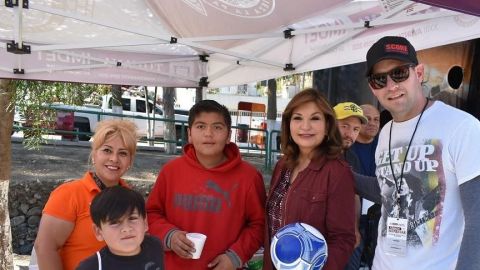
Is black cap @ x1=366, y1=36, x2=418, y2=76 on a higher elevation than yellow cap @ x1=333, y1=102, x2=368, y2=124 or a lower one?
higher

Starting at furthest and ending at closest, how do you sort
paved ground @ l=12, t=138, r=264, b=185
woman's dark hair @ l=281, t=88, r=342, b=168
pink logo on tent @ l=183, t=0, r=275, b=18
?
paved ground @ l=12, t=138, r=264, b=185, pink logo on tent @ l=183, t=0, r=275, b=18, woman's dark hair @ l=281, t=88, r=342, b=168

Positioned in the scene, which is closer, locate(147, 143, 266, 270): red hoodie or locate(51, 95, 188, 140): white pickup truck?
locate(147, 143, 266, 270): red hoodie

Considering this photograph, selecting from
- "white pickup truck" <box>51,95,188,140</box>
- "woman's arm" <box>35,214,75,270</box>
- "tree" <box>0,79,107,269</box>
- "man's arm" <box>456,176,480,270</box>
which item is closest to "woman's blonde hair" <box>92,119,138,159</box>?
"woman's arm" <box>35,214,75,270</box>

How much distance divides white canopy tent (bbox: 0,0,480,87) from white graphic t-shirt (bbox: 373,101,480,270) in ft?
3.96

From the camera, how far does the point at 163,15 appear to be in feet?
12.6

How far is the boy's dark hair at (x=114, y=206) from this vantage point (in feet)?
5.94

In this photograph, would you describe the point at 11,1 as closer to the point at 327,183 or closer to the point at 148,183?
the point at 327,183

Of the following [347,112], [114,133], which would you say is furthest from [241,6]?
[114,133]

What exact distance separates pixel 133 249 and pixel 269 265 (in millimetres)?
733

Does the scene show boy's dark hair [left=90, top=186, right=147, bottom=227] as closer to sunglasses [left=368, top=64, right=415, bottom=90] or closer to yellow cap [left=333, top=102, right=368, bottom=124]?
sunglasses [left=368, top=64, right=415, bottom=90]

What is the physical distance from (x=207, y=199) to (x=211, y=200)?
2 centimetres

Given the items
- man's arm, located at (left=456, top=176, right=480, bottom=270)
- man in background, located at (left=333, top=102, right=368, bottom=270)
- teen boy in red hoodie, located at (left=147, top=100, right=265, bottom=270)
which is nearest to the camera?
man's arm, located at (left=456, top=176, right=480, bottom=270)

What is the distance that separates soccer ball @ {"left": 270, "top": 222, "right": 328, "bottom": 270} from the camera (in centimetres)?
180

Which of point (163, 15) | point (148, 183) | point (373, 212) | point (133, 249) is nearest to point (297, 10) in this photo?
point (163, 15)
